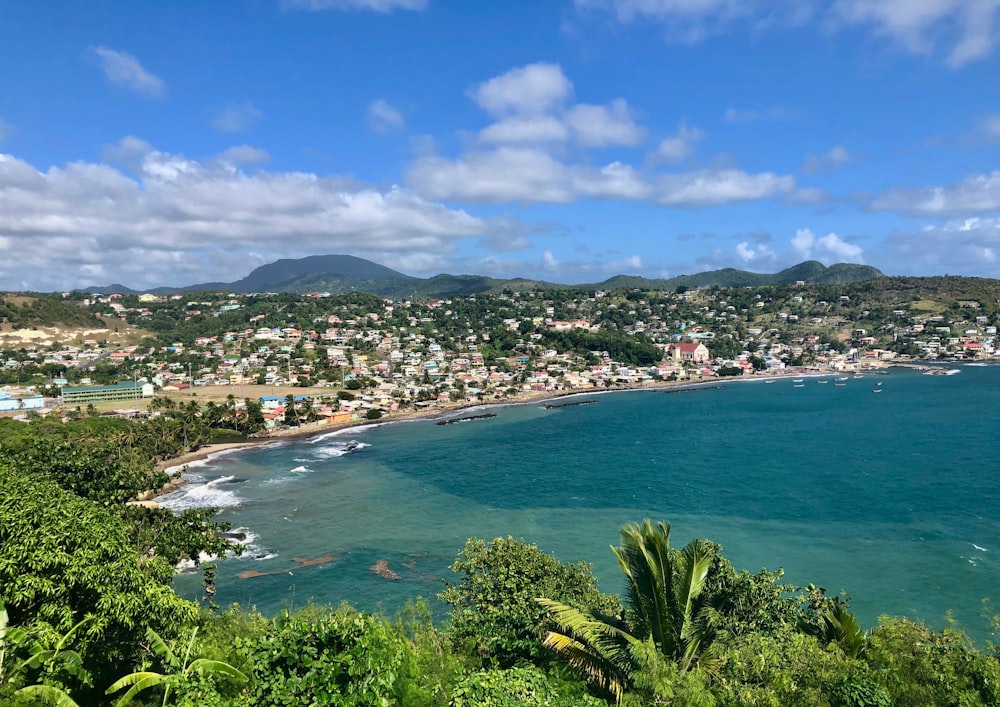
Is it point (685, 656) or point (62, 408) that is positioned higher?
point (685, 656)

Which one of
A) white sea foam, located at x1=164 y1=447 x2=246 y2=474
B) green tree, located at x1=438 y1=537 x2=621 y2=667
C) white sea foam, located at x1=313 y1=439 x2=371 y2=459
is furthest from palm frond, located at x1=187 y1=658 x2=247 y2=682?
white sea foam, located at x1=313 y1=439 x2=371 y2=459

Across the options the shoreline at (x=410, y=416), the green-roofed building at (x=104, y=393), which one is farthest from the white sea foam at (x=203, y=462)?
the green-roofed building at (x=104, y=393)

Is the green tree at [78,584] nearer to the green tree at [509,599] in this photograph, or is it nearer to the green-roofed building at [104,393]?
the green tree at [509,599]

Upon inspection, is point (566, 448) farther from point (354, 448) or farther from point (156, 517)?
point (156, 517)

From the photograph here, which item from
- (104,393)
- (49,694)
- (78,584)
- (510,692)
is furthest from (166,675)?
(104,393)

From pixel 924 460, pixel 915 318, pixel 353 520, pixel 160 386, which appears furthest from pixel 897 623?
pixel 915 318

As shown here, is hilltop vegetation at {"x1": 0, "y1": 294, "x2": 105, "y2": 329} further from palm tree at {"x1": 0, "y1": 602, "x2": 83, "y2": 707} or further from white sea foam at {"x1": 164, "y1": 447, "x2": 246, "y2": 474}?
palm tree at {"x1": 0, "y1": 602, "x2": 83, "y2": 707}
